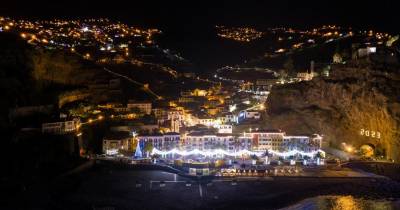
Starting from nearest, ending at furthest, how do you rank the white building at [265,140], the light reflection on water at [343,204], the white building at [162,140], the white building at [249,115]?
the light reflection on water at [343,204], the white building at [162,140], the white building at [265,140], the white building at [249,115]

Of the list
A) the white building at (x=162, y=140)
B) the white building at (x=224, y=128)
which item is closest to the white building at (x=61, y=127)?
the white building at (x=162, y=140)

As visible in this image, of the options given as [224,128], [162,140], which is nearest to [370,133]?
[224,128]

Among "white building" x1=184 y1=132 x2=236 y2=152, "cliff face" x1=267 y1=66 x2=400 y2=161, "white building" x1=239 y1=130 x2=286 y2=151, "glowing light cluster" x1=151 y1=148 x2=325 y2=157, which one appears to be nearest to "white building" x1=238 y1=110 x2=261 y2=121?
"cliff face" x1=267 y1=66 x2=400 y2=161

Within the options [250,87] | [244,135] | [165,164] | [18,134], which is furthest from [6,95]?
[250,87]

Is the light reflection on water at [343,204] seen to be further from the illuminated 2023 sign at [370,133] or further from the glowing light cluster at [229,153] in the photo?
the illuminated 2023 sign at [370,133]

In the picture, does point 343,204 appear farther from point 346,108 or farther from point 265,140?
point 346,108
